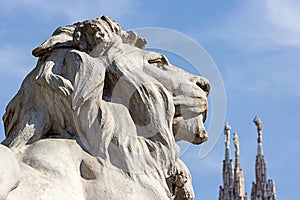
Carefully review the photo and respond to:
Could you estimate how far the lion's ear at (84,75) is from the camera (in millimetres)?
3625

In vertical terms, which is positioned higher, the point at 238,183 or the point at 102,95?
the point at 238,183

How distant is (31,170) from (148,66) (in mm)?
771

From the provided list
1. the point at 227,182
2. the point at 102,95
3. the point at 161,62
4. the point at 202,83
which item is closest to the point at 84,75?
the point at 102,95

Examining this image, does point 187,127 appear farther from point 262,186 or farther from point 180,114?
point 262,186

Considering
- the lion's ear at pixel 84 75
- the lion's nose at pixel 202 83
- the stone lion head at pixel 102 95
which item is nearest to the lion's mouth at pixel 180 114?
the stone lion head at pixel 102 95

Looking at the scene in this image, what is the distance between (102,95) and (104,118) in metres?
0.15

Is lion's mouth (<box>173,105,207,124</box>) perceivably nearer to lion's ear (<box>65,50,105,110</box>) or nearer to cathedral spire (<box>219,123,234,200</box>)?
lion's ear (<box>65,50,105,110</box>)

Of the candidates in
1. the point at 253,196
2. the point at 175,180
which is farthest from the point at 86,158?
the point at 253,196

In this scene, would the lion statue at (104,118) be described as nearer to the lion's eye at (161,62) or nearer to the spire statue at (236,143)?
the lion's eye at (161,62)

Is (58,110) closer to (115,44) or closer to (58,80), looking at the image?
(58,80)

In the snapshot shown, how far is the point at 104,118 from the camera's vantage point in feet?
11.9

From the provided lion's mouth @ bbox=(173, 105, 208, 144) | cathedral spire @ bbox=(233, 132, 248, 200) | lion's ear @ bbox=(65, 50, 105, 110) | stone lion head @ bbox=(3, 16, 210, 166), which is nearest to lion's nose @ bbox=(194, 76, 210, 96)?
stone lion head @ bbox=(3, 16, 210, 166)

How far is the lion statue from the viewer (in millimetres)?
3502

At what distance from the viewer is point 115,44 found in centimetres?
385
